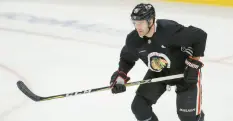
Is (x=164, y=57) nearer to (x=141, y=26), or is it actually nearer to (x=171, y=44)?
(x=171, y=44)

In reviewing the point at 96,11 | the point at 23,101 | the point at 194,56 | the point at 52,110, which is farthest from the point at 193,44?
the point at 96,11

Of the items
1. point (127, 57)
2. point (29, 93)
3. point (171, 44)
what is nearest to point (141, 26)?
point (171, 44)

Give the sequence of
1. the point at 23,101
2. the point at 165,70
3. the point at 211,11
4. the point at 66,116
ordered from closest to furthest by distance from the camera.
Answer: the point at 165,70 < the point at 66,116 < the point at 23,101 < the point at 211,11

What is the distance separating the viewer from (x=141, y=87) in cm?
269

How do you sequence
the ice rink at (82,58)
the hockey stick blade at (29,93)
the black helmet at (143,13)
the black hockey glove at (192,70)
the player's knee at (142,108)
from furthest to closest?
1. the ice rink at (82,58)
2. the hockey stick blade at (29,93)
3. the player's knee at (142,108)
4. the black hockey glove at (192,70)
5. the black helmet at (143,13)

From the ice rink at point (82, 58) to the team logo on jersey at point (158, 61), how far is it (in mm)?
763

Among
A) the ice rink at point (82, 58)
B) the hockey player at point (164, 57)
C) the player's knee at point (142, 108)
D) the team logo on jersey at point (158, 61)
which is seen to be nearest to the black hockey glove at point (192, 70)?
the hockey player at point (164, 57)

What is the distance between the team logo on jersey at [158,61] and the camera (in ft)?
8.19

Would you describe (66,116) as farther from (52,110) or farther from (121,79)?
(121,79)

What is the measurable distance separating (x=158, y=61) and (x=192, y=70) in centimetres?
23

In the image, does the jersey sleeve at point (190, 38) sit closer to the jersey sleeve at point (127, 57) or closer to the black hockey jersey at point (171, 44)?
the black hockey jersey at point (171, 44)

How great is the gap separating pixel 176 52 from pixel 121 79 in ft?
1.43

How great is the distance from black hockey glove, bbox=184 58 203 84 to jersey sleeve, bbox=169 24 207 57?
6 cm

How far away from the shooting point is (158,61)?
8.29ft
